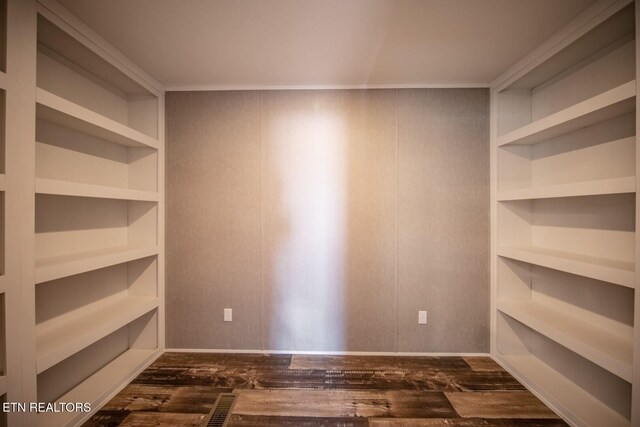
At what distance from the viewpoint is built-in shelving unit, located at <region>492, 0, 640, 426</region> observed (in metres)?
1.60

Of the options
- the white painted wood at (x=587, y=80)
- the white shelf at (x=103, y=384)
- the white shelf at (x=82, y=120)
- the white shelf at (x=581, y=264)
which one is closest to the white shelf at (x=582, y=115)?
the white painted wood at (x=587, y=80)

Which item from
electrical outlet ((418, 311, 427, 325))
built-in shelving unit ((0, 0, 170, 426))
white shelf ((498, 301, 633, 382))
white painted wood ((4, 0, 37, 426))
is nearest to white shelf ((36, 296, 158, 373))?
built-in shelving unit ((0, 0, 170, 426))

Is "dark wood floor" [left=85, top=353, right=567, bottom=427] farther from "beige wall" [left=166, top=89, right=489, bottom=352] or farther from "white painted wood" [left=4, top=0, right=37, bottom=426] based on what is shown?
"white painted wood" [left=4, top=0, right=37, bottom=426]

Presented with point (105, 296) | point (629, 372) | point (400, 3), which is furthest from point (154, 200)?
point (629, 372)

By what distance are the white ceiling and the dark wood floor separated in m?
2.40

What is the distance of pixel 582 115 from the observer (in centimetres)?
162

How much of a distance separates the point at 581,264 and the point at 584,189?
446mm

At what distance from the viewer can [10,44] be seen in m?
1.31

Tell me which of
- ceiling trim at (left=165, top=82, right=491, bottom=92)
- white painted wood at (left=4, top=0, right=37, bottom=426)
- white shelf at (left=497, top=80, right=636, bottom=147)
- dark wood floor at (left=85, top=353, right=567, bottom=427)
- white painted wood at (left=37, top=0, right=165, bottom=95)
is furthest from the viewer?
ceiling trim at (left=165, top=82, right=491, bottom=92)

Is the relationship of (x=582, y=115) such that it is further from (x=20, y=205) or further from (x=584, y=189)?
(x=20, y=205)

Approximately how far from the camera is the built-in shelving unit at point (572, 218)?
1601mm

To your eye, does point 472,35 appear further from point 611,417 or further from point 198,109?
point 611,417

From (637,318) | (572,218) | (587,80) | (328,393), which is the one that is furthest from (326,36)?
(328,393)

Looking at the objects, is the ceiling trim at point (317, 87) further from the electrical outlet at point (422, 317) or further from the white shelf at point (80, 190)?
the electrical outlet at point (422, 317)
